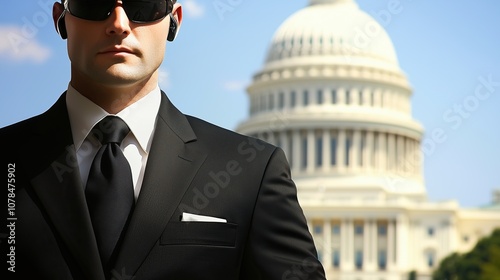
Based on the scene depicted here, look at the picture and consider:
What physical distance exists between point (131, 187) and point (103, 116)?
1.14 feet

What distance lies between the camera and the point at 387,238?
461 feet

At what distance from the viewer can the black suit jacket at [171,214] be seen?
5.00m

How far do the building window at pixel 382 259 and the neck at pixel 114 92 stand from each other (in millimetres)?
135747

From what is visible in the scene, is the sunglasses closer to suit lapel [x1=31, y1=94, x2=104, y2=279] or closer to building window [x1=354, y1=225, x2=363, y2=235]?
suit lapel [x1=31, y1=94, x2=104, y2=279]

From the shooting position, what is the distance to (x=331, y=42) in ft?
504

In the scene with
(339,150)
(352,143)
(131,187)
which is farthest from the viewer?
(352,143)

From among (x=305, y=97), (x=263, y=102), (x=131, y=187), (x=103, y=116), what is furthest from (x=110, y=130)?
(x=263, y=102)

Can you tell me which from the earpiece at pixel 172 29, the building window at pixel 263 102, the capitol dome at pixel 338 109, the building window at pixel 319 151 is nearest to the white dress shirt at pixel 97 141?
the earpiece at pixel 172 29

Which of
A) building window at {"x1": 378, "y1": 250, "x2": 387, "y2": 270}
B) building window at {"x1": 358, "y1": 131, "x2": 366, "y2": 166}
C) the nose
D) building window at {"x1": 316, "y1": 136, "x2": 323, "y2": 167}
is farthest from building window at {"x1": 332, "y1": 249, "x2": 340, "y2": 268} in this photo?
the nose

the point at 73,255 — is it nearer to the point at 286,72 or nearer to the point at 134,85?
the point at 134,85

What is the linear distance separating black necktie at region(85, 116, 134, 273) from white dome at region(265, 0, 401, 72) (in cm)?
14656

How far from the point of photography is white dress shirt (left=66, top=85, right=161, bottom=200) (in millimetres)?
5234

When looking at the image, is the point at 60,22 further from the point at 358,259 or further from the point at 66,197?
the point at 358,259

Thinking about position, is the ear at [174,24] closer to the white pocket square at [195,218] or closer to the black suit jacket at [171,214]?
the black suit jacket at [171,214]
